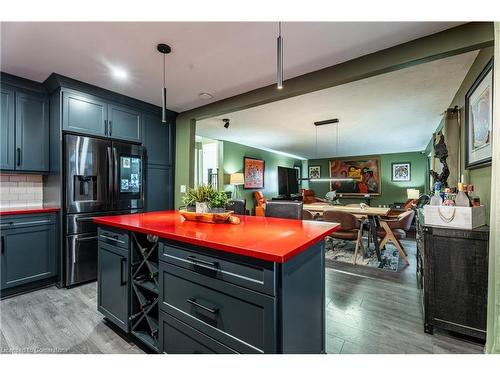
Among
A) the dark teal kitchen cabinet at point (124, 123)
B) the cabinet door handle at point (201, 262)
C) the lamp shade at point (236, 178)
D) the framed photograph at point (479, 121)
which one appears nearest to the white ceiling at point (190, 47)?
the dark teal kitchen cabinet at point (124, 123)

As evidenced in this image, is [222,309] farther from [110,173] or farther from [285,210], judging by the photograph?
[110,173]

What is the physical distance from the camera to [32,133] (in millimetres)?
2652

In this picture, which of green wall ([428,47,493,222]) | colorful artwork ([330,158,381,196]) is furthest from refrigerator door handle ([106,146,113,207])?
colorful artwork ([330,158,381,196])

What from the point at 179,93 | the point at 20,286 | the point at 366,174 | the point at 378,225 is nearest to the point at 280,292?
the point at 179,93

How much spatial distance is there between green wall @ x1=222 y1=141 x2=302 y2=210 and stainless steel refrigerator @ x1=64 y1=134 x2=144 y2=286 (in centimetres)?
306

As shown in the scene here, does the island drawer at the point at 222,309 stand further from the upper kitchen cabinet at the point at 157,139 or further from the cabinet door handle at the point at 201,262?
the upper kitchen cabinet at the point at 157,139

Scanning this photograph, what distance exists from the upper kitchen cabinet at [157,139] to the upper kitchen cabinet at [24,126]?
1.12 m

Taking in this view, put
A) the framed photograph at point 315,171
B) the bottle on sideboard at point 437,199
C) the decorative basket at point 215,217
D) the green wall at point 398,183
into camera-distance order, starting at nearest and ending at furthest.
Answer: the decorative basket at point 215,217 → the bottle on sideboard at point 437,199 → the green wall at point 398,183 → the framed photograph at point 315,171

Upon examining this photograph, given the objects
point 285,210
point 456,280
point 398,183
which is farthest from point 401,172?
point 285,210

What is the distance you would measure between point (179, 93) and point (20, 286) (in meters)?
2.80

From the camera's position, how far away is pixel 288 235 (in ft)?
4.24

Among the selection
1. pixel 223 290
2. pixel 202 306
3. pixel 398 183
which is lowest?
pixel 202 306

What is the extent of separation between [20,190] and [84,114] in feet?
4.04

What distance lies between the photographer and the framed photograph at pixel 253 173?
6.71m
